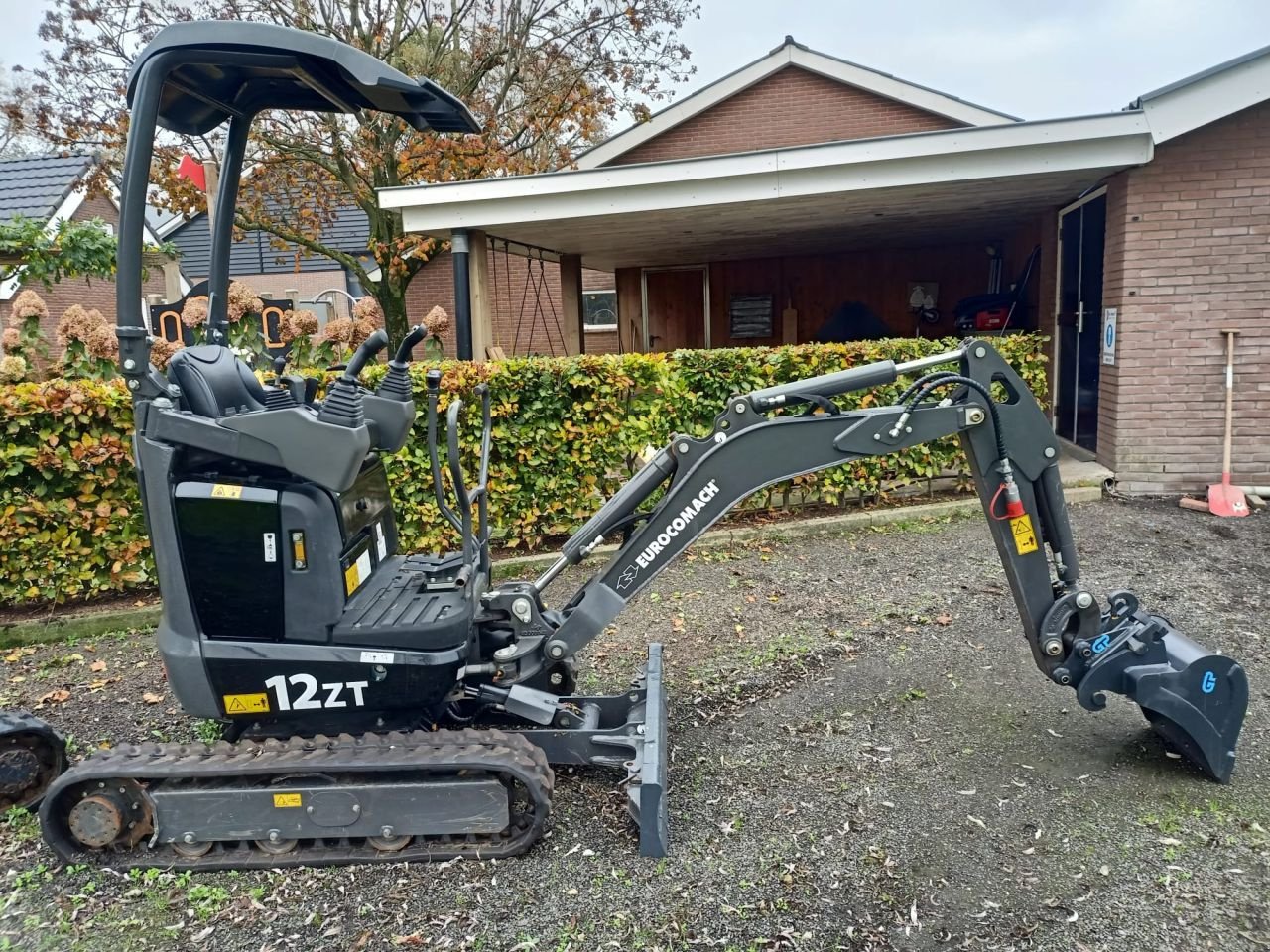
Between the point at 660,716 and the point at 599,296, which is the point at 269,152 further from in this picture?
the point at 660,716

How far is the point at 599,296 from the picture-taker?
19125mm

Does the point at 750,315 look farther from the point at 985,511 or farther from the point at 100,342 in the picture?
the point at 985,511

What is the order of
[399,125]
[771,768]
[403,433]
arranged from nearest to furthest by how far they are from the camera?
[403,433]
[771,768]
[399,125]

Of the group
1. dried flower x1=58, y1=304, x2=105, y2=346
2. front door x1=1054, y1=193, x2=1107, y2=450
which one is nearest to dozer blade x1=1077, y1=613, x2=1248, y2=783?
front door x1=1054, y1=193, x2=1107, y2=450

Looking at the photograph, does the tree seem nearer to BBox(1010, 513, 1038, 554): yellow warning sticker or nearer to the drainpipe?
the drainpipe

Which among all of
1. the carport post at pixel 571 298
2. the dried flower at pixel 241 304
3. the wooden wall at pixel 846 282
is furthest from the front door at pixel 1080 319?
the dried flower at pixel 241 304

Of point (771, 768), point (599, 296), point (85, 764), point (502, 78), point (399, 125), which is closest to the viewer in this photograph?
point (85, 764)

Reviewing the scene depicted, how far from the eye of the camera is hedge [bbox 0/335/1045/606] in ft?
18.0

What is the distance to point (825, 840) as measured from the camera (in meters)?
3.04

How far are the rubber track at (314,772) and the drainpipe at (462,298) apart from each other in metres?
6.45

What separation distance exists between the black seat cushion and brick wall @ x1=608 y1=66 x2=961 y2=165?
41.5 ft

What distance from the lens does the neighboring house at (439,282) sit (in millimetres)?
16641

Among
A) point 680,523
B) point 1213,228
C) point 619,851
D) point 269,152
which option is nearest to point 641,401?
point 680,523

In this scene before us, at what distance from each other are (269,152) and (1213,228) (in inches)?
581
